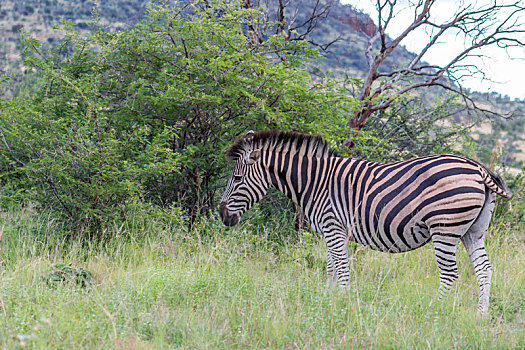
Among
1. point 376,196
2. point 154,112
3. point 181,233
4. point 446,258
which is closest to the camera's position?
point 446,258

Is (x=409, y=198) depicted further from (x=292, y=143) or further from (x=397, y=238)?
(x=292, y=143)

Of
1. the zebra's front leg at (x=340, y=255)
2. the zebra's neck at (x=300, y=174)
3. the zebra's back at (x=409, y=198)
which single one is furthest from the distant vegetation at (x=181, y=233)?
the zebra's neck at (x=300, y=174)

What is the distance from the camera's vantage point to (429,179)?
4664 mm

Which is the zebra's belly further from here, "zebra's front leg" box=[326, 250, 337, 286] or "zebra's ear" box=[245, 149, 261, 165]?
"zebra's ear" box=[245, 149, 261, 165]

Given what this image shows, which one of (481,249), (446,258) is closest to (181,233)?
(446,258)

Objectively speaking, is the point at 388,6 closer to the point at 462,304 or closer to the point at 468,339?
the point at 462,304

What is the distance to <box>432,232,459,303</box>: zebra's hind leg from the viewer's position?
4.61 m

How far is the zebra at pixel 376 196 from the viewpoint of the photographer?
15.0 feet

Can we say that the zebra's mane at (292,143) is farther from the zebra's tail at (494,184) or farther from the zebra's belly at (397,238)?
the zebra's tail at (494,184)

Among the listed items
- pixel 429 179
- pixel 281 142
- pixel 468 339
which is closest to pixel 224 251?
pixel 281 142

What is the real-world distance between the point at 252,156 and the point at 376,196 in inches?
58.9

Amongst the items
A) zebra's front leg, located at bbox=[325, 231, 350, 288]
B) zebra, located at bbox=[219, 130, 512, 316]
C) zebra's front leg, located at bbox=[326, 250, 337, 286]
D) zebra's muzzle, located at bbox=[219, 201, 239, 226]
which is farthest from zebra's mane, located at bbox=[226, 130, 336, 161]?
zebra's front leg, located at bbox=[326, 250, 337, 286]

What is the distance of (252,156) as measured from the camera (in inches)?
216

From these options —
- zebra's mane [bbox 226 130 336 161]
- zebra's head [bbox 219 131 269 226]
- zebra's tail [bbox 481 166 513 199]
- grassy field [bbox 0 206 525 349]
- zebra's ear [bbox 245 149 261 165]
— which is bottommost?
grassy field [bbox 0 206 525 349]
